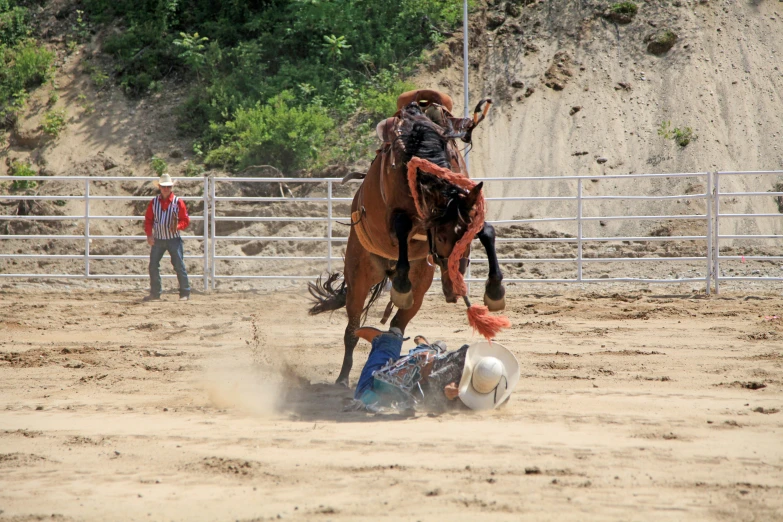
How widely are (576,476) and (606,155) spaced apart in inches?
571

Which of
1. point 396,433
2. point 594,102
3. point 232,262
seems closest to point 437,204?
point 396,433

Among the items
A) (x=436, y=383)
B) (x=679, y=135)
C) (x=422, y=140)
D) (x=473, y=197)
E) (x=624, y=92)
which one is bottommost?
(x=436, y=383)

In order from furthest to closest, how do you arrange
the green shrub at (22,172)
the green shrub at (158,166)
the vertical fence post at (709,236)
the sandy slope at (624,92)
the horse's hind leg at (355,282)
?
the green shrub at (158,166), the sandy slope at (624,92), the green shrub at (22,172), the vertical fence post at (709,236), the horse's hind leg at (355,282)

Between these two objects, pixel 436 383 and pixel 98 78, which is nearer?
pixel 436 383

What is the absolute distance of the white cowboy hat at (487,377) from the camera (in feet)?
15.9

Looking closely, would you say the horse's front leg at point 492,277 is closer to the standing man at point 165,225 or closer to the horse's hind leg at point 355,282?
the horse's hind leg at point 355,282

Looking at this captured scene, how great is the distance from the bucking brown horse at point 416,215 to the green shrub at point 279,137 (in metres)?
10.5

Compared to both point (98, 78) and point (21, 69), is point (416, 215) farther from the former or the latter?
point (21, 69)

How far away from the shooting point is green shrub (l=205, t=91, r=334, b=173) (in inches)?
650

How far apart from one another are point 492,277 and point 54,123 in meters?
16.0

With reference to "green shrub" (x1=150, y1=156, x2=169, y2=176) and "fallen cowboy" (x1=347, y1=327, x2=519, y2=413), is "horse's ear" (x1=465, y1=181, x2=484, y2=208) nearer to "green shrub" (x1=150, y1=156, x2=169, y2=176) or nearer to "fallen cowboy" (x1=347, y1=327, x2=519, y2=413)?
"fallen cowboy" (x1=347, y1=327, x2=519, y2=413)

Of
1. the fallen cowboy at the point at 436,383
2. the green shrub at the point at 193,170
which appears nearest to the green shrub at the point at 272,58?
the green shrub at the point at 193,170

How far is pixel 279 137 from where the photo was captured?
54.1ft

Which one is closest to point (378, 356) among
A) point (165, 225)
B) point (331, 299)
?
point (331, 299)
